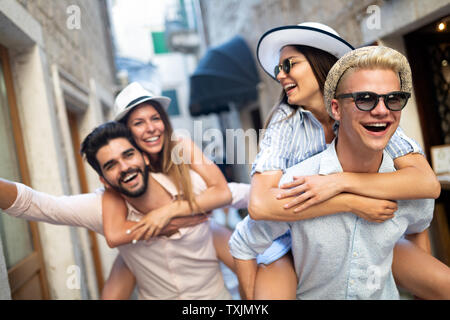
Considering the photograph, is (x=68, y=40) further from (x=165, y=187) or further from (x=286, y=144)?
(x=286, y=144)

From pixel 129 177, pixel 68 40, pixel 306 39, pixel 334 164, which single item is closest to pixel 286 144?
pixel 334 164

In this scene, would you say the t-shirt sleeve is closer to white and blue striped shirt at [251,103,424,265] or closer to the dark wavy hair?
white and blue striped shirt at [251,103,424,265]

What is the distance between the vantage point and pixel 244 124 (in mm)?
8375

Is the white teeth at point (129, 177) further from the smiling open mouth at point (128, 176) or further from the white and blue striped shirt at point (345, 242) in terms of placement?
the white and blue striped shirt at point (345, 242)

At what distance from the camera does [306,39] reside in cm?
179

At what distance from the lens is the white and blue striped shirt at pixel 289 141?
1764 millimetres

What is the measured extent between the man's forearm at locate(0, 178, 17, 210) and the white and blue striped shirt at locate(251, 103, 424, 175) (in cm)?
119

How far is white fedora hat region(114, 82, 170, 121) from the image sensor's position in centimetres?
199

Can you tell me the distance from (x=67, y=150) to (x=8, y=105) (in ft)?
2.53

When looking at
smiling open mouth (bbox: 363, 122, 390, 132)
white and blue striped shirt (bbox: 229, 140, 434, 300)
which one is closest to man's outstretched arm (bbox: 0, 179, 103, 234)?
white and blue striped shirt (bbox: 229, 140, 434, 300)

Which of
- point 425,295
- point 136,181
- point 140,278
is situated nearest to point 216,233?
point 140,278

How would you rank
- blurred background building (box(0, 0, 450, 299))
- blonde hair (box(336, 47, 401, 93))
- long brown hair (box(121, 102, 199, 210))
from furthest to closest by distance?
blurred background building (box(0, 0, 450, 299))
long brown hair (box(121, 102, 199, 210))
blonde hair (box(336, 47, 401, 93))

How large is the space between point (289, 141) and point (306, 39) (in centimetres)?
51
